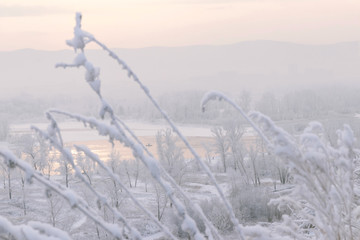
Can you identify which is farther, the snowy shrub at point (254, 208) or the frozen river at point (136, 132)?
the frozen river at point (136, 132)

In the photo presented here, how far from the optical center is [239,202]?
28.2 metres

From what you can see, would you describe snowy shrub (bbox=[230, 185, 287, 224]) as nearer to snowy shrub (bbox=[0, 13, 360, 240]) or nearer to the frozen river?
snowy shrub (bbox=[0, 13, 360, 240])

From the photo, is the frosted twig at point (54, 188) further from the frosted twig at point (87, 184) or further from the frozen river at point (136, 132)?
the frozen river at point (136, 132)

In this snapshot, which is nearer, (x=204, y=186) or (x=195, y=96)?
(x=204, y=186)

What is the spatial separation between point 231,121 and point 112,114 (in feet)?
152

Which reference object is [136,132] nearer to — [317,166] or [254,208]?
[254,208]

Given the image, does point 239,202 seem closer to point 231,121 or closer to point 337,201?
point 231,121

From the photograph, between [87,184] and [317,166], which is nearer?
[87,184]

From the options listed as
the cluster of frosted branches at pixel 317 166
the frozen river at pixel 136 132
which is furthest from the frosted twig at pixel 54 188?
the frozen river at pixel 136 132

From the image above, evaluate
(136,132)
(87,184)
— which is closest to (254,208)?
(87,184)

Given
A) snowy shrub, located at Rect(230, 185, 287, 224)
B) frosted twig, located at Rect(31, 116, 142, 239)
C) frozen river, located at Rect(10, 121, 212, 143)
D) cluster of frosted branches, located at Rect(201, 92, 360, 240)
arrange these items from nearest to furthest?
frosted twig, located at Rect(31, 116, 142, 239) → cluster of frosted branches, located at Rect(201, 92, 360, 240) → snowy shrub, located at Rect(230, 185, 287, 224) → frozen river, located at Rect(10, 121, 212, 143)

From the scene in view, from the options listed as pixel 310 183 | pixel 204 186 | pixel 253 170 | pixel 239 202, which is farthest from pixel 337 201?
pixel 253 170

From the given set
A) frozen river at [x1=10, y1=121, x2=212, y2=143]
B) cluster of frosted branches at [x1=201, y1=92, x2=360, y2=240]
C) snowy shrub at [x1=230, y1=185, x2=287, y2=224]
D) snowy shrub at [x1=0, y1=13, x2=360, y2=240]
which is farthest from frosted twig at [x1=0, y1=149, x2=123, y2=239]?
frozen river at [x1=10, y1=121, x2=212, y2=143]

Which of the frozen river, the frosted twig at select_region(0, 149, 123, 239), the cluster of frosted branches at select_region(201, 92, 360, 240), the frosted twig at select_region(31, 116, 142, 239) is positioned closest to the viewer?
the frosted twig at select_region(0, 149, 123, 239)
